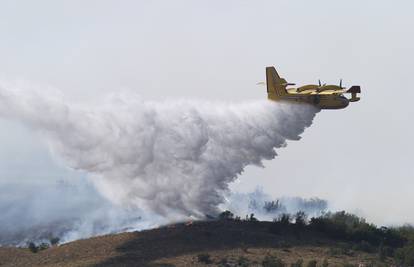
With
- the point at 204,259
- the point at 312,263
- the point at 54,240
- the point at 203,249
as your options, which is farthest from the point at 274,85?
the point at 54,240

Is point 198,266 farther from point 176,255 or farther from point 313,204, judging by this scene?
point 313,204

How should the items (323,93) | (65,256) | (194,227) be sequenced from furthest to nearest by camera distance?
(323,93), (194,227), (65,256)

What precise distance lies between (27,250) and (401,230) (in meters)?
38.1

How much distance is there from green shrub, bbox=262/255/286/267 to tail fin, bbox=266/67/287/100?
22.5m

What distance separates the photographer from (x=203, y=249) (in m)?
74.1

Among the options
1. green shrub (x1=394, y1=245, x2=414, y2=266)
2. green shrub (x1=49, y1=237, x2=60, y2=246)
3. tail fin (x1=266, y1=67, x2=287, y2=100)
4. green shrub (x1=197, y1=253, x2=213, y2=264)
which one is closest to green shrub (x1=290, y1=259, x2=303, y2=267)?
green shrub (x1=197, y1=253, x2=213, y2=264)

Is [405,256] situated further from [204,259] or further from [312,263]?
[204,259]

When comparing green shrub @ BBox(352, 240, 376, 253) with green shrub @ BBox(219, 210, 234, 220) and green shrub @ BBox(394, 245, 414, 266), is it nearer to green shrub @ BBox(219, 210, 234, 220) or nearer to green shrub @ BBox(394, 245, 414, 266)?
green shrub @ BBox(394, 245, 414, 266)

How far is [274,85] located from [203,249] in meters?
21.6

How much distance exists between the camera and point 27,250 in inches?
3152

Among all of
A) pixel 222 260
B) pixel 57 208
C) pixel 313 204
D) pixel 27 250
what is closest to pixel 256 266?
pixel 222 260

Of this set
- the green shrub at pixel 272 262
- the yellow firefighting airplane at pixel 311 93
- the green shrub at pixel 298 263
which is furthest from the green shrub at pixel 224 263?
the yellow firefighting airplane at pixel 311 93

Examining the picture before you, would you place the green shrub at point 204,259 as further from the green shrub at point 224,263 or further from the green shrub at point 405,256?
the green shrub at point 405,256

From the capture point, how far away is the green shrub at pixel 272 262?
67875mm
